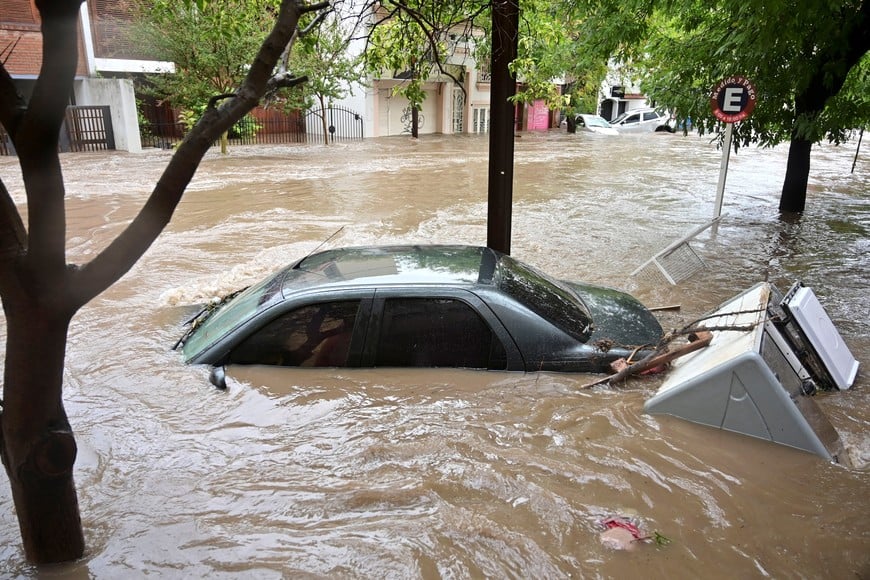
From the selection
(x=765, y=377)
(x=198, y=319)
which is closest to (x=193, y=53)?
(x=198, y=319)

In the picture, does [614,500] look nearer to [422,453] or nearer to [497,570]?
[497,570]

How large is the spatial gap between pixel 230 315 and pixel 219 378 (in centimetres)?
60

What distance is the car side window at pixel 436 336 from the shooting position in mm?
4457

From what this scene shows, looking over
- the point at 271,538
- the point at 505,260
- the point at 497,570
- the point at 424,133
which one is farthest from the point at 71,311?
the point at 424,133

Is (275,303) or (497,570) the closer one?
(497,570)

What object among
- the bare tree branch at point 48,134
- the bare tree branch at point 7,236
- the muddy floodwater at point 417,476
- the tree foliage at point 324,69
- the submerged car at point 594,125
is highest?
the tree foliage at point 324,69

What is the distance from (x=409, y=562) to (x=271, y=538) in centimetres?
76

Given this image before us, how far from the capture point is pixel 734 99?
Answer: 8.98m

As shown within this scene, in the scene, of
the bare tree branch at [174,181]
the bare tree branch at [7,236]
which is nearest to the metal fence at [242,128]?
the bare tree branch at [174,181]

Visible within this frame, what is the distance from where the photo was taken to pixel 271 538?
349 centimetres

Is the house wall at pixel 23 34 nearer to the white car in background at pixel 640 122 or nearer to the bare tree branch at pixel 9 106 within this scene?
the bare tree branch at pixel 9 106

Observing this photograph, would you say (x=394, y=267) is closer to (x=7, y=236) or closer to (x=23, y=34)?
(x=7, y=236)

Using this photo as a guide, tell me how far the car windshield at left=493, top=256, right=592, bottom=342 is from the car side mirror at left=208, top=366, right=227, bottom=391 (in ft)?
6.40

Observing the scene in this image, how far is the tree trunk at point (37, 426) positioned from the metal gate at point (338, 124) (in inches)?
1135
